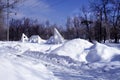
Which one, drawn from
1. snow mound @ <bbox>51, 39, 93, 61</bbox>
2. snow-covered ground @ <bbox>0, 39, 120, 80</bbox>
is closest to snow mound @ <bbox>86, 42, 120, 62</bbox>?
snow-covered ground @ <bbox>0, 39, 120, 80</bbox>

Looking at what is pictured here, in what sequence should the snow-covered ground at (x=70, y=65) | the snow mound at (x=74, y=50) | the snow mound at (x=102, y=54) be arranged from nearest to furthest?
the snow-covered ground at (x=70, y=65)
the snow mound at (x=102, y=54)
the snow mound at (x=74, y=50)

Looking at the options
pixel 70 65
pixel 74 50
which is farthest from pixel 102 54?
pixel 74 50

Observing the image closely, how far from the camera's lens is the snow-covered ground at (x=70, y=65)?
906 cm

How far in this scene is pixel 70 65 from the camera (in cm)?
1561

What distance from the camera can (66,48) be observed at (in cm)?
2119

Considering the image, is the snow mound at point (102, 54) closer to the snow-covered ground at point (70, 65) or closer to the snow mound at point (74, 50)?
the snow-covered ground at point (70, 65)

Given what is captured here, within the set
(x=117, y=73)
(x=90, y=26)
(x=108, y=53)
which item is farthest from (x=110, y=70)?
(x=90, y=26)

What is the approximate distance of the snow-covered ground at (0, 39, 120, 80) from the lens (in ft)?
29.7

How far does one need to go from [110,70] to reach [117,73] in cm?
106

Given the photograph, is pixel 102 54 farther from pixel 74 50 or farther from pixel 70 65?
pixel 74 50

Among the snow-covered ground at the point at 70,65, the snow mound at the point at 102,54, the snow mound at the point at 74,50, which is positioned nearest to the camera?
the snow-covered ground at the point at 70,65

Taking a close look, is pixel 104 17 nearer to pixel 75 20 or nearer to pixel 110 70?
pixel 75 20

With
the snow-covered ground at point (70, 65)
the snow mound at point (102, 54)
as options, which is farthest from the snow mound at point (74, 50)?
the snow mound at point (102, 54)

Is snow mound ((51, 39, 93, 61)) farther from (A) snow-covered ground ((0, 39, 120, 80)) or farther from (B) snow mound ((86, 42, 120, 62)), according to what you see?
(B) snow mound ((86, 42, 120, 62))
